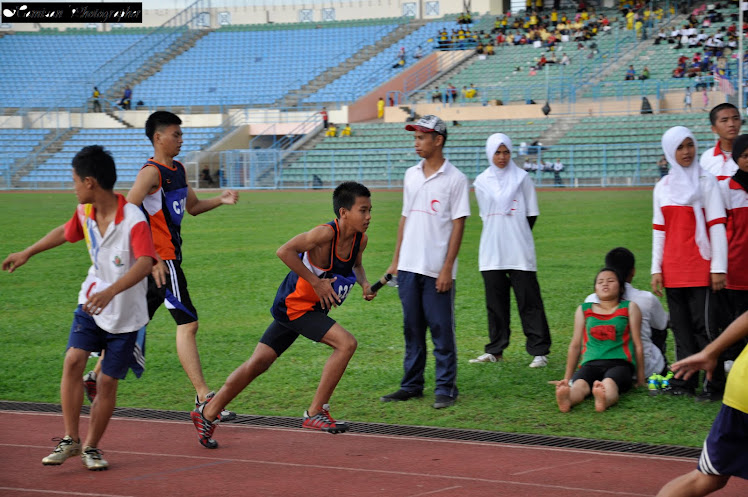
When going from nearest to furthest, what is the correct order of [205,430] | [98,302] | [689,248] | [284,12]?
[98,302], [205,430], [689,248], [284,12]

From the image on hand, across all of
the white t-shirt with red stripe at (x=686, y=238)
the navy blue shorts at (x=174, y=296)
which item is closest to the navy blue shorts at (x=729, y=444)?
the white t-shirt with red stripe at (x=686, y=238)

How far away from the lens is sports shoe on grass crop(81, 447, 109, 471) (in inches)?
207

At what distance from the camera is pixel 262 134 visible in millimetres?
44250

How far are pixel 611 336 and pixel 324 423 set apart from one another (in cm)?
238

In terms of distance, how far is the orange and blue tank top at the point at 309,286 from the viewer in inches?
233

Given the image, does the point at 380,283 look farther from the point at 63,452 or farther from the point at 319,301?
the point at 63,452

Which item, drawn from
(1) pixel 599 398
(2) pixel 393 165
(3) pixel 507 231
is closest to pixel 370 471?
(1) pixel 599 398

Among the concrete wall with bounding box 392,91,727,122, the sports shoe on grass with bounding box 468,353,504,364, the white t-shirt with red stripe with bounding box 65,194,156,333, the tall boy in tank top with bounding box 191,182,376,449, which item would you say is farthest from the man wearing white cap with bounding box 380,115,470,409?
the concrete wall with bounding box 392,91,727,122

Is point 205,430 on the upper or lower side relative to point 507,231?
lower

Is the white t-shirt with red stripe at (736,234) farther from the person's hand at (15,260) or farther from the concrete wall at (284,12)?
the concrete wall at (284,12)

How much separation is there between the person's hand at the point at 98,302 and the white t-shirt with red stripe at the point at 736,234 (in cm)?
438

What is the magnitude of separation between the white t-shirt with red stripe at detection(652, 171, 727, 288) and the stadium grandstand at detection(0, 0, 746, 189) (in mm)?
25721

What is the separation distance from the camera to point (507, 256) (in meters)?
8.23

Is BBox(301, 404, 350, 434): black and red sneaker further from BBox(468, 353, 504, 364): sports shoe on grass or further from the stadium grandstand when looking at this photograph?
the stadium grandstand
